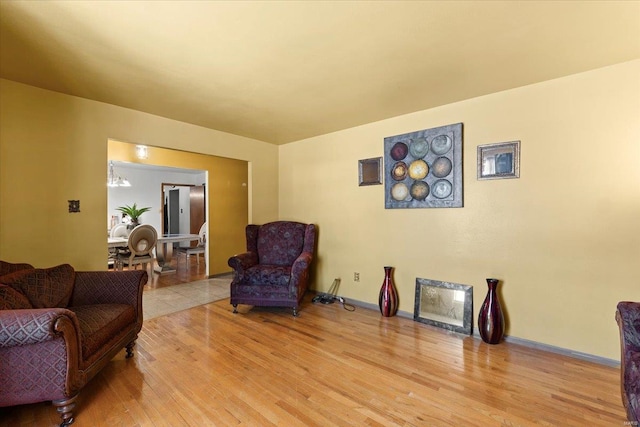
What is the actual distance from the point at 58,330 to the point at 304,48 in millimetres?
2206

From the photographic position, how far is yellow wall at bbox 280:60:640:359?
2133 mm

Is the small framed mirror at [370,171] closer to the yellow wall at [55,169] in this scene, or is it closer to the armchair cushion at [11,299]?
the yellow wall at [55,169]

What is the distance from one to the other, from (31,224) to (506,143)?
4.34 m

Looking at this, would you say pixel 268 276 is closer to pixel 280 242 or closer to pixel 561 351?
pixel 280 242

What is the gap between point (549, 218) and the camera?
240cm

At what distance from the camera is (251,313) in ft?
10.9

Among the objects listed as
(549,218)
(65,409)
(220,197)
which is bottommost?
(65,409)

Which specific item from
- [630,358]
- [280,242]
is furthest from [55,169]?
[630,358]

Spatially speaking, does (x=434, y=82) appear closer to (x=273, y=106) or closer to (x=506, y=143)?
(x=506, y=143)

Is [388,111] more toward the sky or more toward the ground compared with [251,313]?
more toward the sky

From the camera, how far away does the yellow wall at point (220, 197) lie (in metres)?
5.13

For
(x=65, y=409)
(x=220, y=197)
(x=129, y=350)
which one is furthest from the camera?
(x=220, y=197)

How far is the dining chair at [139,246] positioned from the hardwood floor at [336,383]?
2.26 m

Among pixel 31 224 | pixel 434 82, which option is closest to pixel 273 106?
pixel 434 82
